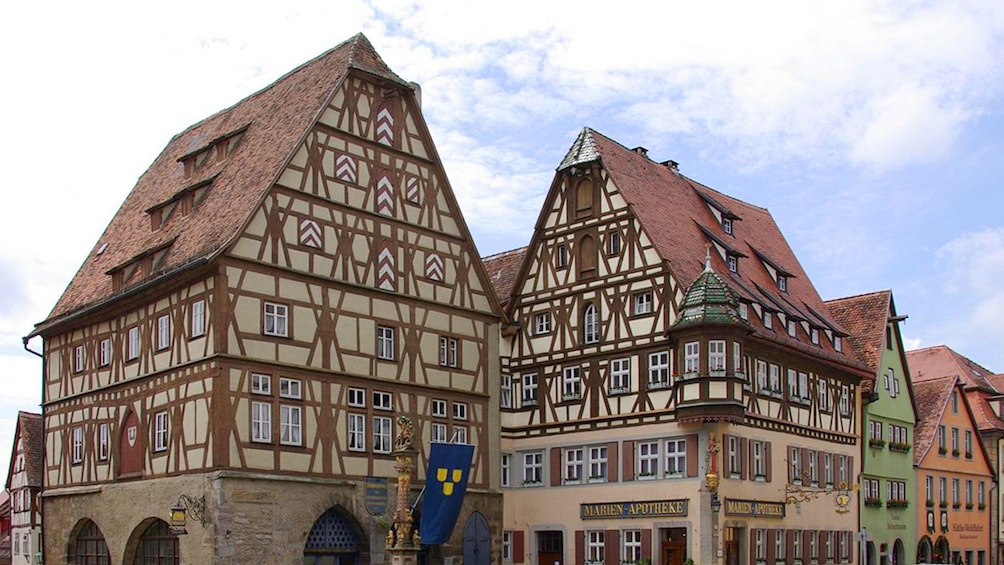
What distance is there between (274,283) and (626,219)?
444 inches

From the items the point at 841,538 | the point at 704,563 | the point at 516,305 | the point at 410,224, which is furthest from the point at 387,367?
the point at 841,538

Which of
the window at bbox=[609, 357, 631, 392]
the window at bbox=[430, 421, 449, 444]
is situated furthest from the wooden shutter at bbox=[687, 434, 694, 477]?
the window at bbox=[430, 421, 449, 444]

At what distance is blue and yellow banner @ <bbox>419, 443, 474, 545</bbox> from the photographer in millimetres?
32812

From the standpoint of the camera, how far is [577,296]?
126 feet

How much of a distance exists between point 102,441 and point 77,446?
192cm

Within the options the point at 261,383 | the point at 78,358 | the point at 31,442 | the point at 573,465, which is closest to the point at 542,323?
the point at 573,465

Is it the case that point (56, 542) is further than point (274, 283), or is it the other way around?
point (56, 542)

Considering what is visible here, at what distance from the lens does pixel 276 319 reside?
31.7 metres

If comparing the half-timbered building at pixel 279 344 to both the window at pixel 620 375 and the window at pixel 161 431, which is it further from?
the window at pixel 620 375

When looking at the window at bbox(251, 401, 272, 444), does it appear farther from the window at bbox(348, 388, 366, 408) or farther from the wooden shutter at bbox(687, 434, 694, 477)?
the wooden shutter at bbox(687, 434, 694, 477)

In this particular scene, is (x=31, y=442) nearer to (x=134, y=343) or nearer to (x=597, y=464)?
(x=134, y=343)

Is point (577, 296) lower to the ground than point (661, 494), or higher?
higher

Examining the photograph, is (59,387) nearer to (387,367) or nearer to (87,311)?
(87,311)

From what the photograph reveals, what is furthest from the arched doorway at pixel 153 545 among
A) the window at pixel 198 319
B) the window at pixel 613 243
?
the window at pixel 613 243
